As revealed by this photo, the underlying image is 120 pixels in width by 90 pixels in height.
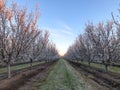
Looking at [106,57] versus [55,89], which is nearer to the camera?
[55,89]

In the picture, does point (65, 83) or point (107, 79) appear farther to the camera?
point (107, 79)

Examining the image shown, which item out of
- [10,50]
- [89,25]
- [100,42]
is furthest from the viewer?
[89,25]

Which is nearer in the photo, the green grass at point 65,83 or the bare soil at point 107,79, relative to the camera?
the green grass at point 65,83

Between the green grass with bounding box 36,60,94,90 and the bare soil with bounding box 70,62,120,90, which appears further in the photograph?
the bare soil with bounding box 70,62,120,90

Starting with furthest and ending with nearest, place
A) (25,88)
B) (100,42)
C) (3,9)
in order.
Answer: (100,42), (3,9), (25,88)

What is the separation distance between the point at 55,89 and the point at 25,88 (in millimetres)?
3162

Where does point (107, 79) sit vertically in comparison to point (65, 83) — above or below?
below

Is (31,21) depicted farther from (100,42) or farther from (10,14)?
(100,42)

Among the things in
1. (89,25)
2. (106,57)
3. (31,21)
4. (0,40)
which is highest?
(89,25)

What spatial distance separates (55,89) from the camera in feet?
44.8

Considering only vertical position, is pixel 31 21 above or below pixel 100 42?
above

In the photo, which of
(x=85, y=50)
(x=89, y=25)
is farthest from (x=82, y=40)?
(x=89, y=25)

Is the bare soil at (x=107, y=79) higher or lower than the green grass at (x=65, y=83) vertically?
lower

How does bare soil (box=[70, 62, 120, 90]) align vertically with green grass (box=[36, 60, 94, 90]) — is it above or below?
below
